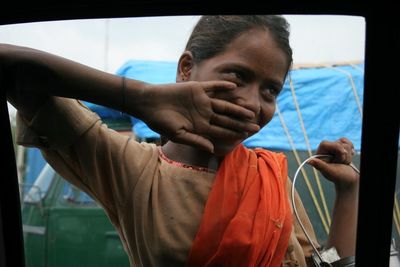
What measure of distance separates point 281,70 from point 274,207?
0.33 meters

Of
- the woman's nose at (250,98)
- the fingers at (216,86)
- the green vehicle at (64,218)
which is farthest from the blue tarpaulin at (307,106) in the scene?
the green vehicle at (64,218)

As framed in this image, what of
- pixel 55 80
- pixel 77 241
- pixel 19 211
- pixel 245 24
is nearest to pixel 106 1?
pixel 55 80

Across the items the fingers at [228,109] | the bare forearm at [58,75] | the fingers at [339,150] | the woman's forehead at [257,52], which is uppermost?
the woman's forehead at [257,52]

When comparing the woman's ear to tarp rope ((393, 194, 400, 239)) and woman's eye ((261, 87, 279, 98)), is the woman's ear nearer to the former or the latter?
woman's eye ((261, 87, 279, 98))

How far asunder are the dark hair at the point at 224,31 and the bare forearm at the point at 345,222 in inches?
13.6

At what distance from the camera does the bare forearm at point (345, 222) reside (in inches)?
46.8

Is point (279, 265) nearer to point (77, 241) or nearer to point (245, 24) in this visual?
point (245, 24)

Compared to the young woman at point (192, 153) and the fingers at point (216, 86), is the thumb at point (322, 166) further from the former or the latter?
the fingers at point (216, 86)

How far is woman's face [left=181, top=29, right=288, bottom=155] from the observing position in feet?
3.99

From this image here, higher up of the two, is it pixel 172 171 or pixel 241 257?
pixel 172 171

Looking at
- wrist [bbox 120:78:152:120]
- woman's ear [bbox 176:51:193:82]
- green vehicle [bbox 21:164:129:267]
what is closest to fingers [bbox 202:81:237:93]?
wrist [bbox 120:78:152:120]

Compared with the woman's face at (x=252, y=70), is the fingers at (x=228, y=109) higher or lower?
lower

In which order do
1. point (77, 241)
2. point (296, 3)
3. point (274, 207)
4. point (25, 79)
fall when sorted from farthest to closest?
point (77, 241)
point (274, 207)
point (25, 79)
point (296, 3)

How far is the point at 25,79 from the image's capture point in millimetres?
1120
